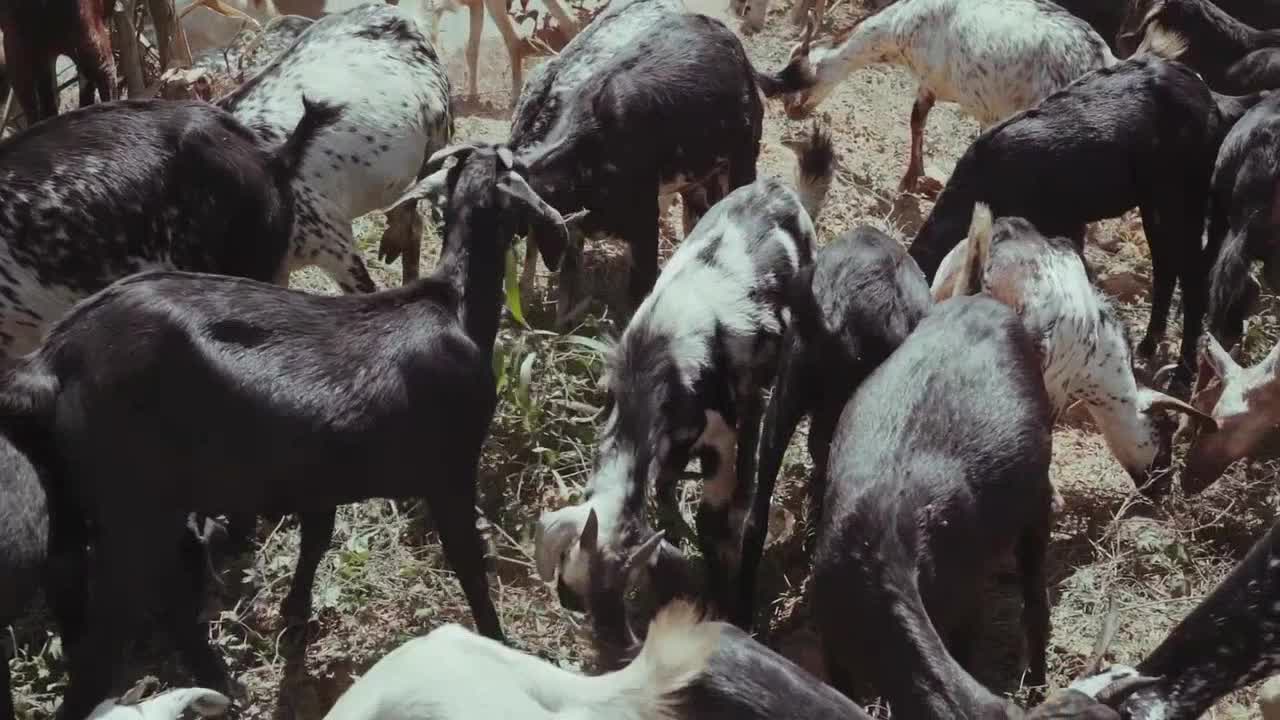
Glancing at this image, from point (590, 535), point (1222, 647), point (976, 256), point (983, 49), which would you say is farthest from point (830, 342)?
point (983, 49)

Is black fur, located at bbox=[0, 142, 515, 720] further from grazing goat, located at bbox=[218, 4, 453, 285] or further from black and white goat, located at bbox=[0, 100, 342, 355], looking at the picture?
grazing goat, located at bbox=[218, 4, 453, 285]

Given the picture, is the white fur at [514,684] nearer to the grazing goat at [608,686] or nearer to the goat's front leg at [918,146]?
the grazing goat at [608,686]

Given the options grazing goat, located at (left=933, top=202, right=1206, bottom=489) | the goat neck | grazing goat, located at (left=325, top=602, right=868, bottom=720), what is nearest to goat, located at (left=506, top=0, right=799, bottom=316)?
grazing goat, located at (left=933, top=202, right=1206, bottom=489)

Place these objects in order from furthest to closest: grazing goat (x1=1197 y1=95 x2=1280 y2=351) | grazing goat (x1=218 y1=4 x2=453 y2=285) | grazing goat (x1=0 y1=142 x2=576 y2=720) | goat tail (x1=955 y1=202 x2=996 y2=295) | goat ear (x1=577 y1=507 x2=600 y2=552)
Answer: grazing goat (x1=1197 y1=95 x2=1280 y2=351) < grazing goat (x1=218 y1=4 x2=453 y2=285) < goat tail (x1=955 y1=202 x2=996 y2=295) < goat ear (x1=577 y1=507 x2=600 y2=552) < grazing goat (x1=0 y1=142 x2=576 y2=720)

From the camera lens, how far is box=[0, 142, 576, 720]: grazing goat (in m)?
3.80

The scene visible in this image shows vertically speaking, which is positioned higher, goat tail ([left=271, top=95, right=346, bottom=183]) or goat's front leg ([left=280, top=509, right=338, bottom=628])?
goat tail ([left=271, top=95, right=346, bottom=183])

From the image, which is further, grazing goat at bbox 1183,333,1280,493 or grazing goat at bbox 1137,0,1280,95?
grazing goat at bbox 1137,0,1280,95

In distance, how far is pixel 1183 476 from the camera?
572cm

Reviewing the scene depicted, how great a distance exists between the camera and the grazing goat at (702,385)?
4.33m

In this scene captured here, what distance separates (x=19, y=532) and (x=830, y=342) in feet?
8.79

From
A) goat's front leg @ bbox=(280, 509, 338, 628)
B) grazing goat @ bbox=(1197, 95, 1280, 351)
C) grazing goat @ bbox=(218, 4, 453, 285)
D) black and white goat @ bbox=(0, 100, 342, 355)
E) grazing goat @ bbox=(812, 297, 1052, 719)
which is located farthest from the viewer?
grazing goat @ bbox=(1197, 95, 1280, 351)

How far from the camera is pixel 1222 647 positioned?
3.93 metres

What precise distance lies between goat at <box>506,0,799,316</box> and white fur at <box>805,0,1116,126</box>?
1669mm

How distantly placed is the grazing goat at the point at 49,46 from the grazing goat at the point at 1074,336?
162 inches
